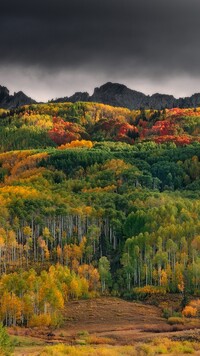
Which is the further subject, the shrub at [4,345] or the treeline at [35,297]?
the treeline at [35,297]

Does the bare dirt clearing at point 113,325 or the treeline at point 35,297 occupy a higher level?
the treeline at point 35,297

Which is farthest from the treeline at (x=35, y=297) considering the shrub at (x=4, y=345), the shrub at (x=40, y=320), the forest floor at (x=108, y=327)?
the shrub at (x=4, y=345)

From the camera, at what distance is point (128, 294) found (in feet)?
484

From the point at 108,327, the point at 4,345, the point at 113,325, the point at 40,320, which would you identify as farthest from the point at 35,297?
the point at 4,345

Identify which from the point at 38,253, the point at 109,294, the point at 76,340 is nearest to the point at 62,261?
the point at 38,253

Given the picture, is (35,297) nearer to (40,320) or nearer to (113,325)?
(40,320)

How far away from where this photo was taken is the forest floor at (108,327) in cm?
11056

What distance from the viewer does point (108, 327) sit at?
412 ft

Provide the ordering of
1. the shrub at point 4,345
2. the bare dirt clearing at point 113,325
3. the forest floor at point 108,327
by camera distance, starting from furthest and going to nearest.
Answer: the bare dirt clearing at point 113,325 → the forest floor at point 108,327 → the shrub at point 4,345

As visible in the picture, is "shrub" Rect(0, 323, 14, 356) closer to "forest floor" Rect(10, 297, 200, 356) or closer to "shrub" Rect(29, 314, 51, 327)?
"forest floor" Rect(10, 297, 200, 356)

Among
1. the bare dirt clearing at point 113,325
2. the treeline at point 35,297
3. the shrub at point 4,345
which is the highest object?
the shrub at point 4,345

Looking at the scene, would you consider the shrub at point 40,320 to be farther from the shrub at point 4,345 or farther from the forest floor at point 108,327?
the shrub at point 4,345

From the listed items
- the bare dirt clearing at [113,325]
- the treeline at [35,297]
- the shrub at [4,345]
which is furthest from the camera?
the treeline at [35,297]

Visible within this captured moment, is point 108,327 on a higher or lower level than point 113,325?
lower
